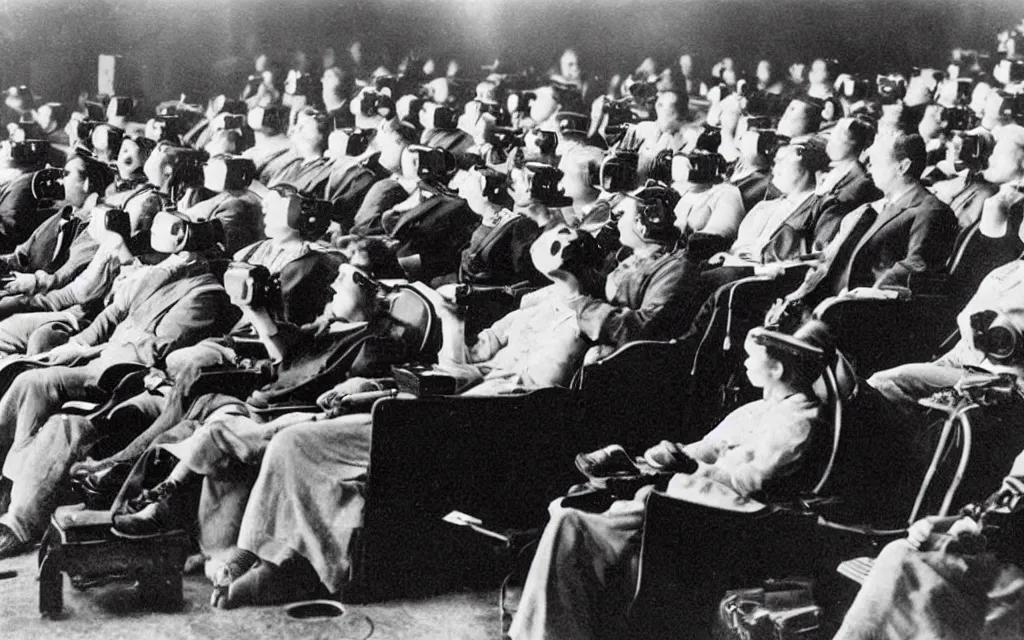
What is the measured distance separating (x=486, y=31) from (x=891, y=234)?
232cm

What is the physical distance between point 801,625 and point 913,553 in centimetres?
46

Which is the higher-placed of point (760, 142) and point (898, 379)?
point (760, 142)

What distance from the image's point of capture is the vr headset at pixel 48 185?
22.2 feet

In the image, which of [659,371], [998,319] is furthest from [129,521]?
[998,319]

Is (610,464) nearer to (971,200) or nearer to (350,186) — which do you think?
(971,200)

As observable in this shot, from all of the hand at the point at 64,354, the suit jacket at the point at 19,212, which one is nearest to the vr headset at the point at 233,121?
the suit jacket at the point at 19,212

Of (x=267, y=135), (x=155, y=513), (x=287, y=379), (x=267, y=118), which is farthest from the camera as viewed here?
(x=267, y=135)

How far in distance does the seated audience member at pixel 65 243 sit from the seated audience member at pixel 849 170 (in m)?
3.31

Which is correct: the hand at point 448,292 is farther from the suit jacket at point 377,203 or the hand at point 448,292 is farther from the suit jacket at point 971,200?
the suit jacket at point 971,200

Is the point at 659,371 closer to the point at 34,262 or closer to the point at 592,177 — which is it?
the point at 592,177

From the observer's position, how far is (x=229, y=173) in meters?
6.54

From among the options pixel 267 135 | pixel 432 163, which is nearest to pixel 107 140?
pixel 267 135

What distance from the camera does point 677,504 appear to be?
4.48 meters

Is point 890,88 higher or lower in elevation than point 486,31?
lower
